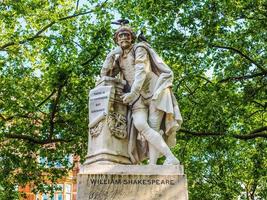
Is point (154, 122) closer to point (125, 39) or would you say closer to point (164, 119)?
point (164, 119)

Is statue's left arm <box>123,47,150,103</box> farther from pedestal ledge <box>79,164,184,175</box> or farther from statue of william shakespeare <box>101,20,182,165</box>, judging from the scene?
pedestal ledge <box>79,164,184,175</box>

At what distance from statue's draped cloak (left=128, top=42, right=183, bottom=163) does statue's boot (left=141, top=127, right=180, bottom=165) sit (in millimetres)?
311

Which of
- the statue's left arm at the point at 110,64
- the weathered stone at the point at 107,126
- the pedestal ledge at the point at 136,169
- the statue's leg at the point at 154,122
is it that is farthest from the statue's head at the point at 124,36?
the pedestal ledge at the point at 136,169

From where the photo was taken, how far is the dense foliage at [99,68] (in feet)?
61.5

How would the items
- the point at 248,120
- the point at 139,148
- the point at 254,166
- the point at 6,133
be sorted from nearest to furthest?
the point at 139,148
the point at 6,133
the point at 248,120
the point at 254,166

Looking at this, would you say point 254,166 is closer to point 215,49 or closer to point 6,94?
point 215,49

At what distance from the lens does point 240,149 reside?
81.4ft

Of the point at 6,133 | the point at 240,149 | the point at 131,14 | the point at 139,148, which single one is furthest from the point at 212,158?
the point at 139,148

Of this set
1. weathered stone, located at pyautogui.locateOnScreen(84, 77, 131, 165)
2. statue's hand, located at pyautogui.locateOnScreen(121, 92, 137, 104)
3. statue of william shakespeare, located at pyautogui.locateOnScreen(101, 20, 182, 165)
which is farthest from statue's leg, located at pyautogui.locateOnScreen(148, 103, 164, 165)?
weathered stone, located at pyautogui.locateOnScreen(84, 77, 131, 165)

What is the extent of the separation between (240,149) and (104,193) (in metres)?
17.3

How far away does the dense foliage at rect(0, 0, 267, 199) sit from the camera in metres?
18.7

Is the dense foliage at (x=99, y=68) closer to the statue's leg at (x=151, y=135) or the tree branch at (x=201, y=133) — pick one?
the tree branch at (x=201, y=133)

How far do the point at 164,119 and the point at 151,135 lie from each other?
54cm

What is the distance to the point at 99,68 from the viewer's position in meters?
20.0
